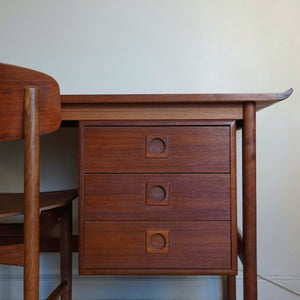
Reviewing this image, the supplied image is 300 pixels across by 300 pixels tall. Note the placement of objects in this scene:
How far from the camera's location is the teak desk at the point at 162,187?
76 centimetres

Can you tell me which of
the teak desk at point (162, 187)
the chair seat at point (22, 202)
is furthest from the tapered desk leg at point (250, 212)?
the chair seat at point (22, 202)

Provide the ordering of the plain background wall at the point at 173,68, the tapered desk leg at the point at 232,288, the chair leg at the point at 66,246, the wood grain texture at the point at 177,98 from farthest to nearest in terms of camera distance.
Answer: the plain background wall at the point at 173,68 < the tapered desk leg at the point at 232,288 < the chair leg at the point at 66,246 < the wood grain texture at the point at 177,98

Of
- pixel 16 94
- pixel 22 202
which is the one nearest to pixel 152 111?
pixel 16 94

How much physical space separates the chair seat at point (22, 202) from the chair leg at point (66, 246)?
57mm

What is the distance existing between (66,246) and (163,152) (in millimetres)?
525

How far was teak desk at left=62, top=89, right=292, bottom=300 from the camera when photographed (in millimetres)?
758

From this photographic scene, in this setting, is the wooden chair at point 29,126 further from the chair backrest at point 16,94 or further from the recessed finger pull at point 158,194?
the recessed finger pull at point 158,194

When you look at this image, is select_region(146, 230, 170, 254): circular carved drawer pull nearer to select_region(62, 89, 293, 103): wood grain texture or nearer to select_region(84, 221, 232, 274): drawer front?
select_region(84, 221, 232, 274): drawer front

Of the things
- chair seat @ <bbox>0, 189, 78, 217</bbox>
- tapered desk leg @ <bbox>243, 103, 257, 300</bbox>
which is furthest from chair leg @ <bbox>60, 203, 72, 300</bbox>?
tapered desk leg @ <bbox>243, 103, 257, 300</bbox>

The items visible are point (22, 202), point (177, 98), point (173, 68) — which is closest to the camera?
point (177, 98)

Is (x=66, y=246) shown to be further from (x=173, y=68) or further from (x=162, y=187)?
(x=173, y=68)

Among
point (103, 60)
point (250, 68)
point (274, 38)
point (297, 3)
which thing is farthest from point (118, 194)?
point (297, 3)

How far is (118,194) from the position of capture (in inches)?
30.1

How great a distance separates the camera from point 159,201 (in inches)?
30.2
